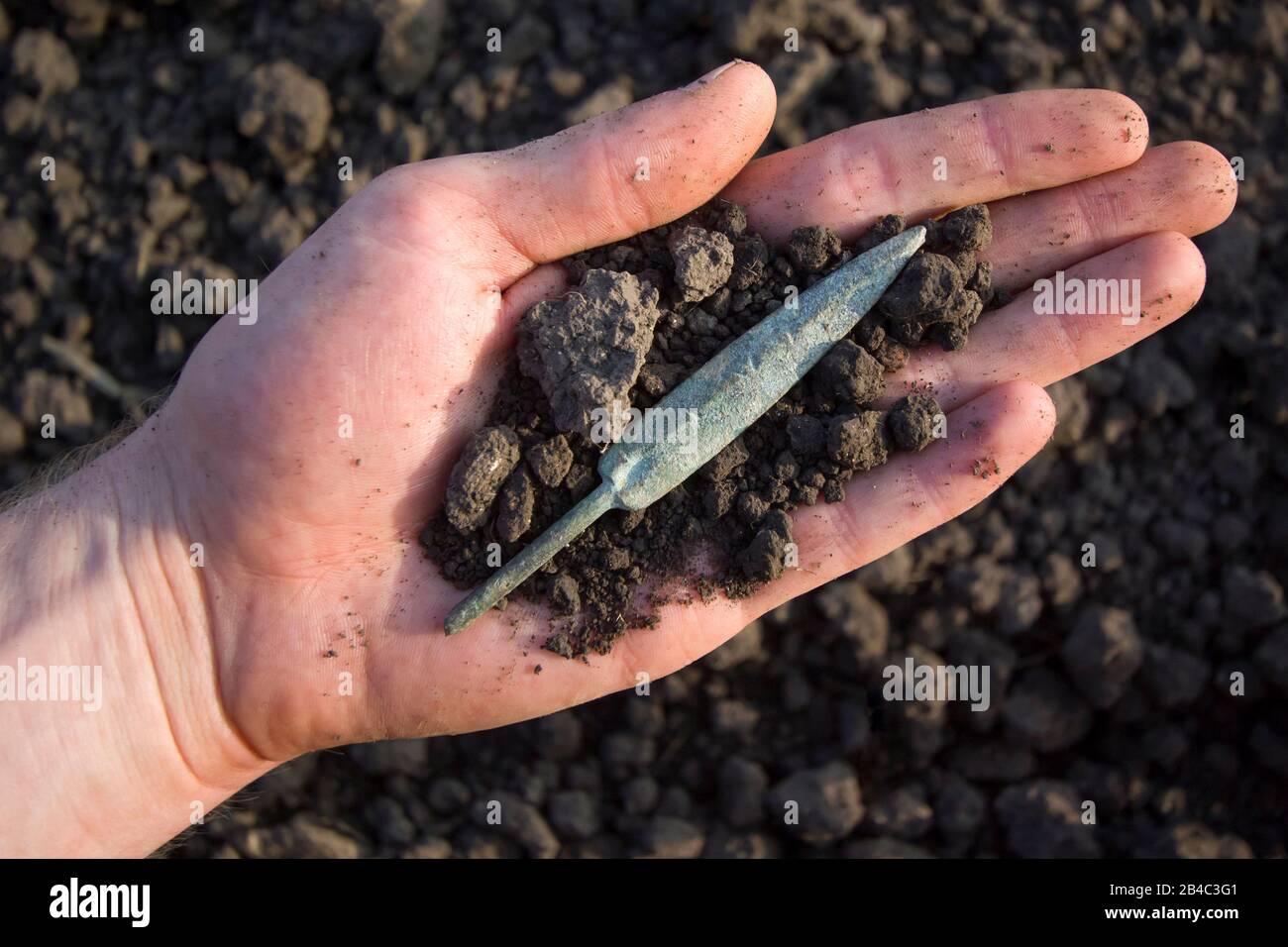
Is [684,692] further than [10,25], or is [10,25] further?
[10,25]

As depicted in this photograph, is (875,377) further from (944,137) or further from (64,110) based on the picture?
(64,110)

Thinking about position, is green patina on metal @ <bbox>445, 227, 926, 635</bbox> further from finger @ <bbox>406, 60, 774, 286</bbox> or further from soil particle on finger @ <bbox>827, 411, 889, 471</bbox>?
finger @ <bbox>406, 60, 774, 286</bbox>

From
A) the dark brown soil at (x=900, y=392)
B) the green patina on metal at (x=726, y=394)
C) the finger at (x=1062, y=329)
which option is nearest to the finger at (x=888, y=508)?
the finger at (x=1062, y=329)

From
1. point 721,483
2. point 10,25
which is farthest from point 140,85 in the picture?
point 721,483

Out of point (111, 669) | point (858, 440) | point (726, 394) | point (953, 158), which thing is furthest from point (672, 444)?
point (111, 669)

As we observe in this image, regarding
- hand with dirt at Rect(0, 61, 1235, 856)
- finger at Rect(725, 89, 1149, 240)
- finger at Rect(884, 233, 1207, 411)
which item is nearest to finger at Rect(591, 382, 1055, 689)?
hand with dirt at Rect(0, 61, 1235, 856)

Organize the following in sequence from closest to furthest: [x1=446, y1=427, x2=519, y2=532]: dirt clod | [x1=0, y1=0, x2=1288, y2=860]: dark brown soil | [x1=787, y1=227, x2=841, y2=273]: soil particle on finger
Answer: [x1=446, y1=427, x2=519, y2=532]: dirt clod → [x1=787, y1=227, x2=841, y2=273]: soil particle on finger → [x1=0, y1=0, x2=1288, y2=860]: dark brown soil

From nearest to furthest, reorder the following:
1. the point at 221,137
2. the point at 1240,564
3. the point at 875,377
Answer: the point at 875,377 → the point at 1240,564 → the point at 221,137

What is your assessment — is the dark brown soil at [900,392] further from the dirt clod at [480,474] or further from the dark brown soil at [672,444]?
the dirt clod at [480,474]
